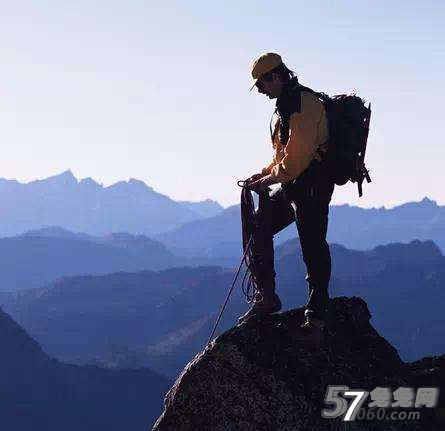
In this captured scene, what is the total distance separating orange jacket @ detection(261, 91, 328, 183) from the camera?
7.64 m

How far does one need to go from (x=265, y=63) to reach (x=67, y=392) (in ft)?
543

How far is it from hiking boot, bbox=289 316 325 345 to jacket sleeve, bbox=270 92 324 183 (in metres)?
A: 1.90

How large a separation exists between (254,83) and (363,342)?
12.2 feet

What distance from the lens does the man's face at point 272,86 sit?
7.86 meters

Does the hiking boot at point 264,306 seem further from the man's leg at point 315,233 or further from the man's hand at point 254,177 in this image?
the man's hand at point 254,177

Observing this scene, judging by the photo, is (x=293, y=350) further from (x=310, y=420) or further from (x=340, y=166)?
(x=340, y=166)

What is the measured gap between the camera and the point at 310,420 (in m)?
7.74

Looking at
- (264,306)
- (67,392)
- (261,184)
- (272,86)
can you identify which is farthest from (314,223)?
(67,392)

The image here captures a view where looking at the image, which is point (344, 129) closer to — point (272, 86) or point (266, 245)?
point (272, 86)

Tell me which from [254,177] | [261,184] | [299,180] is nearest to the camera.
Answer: [299,180]

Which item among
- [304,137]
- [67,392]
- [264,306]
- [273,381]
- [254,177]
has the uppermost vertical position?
[304,137]

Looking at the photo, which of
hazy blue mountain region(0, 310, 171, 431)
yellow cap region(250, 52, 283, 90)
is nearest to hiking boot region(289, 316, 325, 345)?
yellow cap region(250, 52, 283, 90)

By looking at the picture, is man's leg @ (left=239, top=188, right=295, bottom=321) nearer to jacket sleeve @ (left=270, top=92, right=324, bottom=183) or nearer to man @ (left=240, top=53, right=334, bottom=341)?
man @ (left=240, top=53, right=334, bottom=341)

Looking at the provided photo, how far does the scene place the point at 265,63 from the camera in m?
7.82
